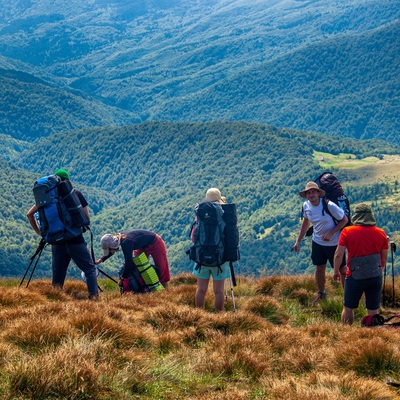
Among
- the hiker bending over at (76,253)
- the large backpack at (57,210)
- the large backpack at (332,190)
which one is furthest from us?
the large backpack at (332,190)

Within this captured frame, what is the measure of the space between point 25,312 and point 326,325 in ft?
10.8

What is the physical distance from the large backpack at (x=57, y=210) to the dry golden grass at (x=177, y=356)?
873 millimetres

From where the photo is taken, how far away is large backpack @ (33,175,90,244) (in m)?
8.29

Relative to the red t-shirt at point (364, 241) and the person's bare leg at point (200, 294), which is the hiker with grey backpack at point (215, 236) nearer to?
the person's bare leg at point (200, 294)

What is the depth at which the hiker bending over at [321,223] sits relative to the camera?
9.62m

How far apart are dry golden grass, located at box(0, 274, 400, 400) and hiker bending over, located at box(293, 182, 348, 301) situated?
272 centimetres

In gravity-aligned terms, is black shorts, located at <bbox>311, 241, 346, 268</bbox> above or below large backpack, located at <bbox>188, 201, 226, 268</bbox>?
below

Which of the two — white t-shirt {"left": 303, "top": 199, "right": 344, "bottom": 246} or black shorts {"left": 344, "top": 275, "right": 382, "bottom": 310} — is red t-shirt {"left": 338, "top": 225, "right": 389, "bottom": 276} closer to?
black shorts {"left": 344, "top": 275, "right": 382, "bottom": 310}

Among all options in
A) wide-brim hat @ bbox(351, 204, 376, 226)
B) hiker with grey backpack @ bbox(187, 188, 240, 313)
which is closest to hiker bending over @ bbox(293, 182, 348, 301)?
wide-brim hat @ bbox(351, 204, 376, 226)

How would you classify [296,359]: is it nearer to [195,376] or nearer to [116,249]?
[195,376]

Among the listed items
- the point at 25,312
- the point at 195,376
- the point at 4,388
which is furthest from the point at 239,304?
the point at 4,388

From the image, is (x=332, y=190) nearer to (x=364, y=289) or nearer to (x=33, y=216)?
(x=364, y=289)

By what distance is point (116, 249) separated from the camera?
1016 centimetres

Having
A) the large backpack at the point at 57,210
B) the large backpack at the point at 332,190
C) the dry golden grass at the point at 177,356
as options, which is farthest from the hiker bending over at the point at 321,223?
the large backpack at the point at 57,210
